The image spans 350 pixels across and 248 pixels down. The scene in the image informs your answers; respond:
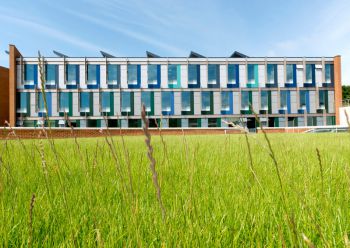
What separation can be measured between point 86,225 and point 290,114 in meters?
42.2

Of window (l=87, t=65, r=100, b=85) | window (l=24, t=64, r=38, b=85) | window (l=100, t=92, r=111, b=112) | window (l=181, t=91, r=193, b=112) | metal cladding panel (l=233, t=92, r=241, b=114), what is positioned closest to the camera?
window (l=24, t=64, r=38, b=85)

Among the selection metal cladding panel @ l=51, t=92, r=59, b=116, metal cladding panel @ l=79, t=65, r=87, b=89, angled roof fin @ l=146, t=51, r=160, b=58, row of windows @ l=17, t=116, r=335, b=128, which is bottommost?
row of windows @ l=17, t=116, r=335, b=128

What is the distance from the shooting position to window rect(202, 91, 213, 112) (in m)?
38.9

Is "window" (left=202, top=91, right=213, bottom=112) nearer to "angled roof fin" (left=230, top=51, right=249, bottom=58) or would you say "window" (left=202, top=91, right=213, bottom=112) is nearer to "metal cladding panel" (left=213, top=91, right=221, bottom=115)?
"metal cladding panel" (left=213, top=91, right=221, bottom=115)

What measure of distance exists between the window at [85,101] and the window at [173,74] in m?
12.5

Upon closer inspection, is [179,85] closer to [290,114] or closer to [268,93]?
[268,93]

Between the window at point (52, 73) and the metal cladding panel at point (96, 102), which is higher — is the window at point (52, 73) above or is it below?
above

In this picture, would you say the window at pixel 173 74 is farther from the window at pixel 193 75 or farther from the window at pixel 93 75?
the window at pixel 93 75

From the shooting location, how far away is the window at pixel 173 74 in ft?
128

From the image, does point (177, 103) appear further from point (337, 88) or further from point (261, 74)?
point (337, 88)

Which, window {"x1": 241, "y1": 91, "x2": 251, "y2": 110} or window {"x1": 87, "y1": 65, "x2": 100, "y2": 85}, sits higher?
window {"x1": 87, "y1": 65, "x2": 100, "y2": 85}

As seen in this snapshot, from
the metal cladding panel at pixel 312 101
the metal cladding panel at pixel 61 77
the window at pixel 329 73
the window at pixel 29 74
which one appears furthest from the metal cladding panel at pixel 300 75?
the window at pixel 29 74

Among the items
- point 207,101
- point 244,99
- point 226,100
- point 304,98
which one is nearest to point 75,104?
point 207,101

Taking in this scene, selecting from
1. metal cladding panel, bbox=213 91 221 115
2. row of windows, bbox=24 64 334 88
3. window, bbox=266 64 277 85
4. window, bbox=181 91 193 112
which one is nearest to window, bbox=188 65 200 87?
row of windows, bbox=24 64 334 88
